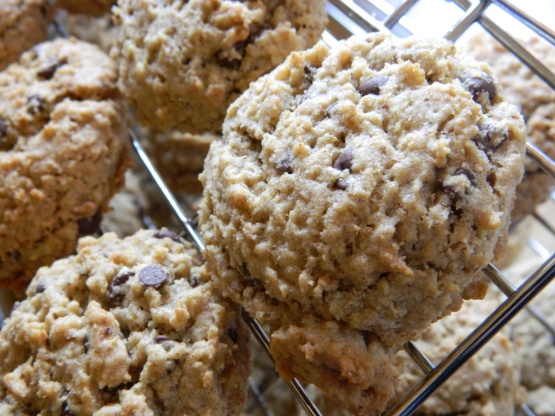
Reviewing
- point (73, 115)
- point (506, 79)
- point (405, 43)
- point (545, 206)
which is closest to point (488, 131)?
point (405, 43)

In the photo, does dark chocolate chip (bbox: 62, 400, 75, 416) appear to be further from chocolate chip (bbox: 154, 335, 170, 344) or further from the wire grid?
the wire grid

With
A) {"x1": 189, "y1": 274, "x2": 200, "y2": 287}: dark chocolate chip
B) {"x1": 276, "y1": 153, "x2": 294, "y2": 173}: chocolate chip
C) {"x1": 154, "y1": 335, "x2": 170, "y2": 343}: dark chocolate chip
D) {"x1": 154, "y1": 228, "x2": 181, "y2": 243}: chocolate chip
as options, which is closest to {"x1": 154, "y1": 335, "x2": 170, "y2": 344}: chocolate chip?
{"x1": 154, "y1": 335, "x2": 170, "y2": 343}: dark chocolate chip

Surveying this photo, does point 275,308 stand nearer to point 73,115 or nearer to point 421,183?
point 421,183

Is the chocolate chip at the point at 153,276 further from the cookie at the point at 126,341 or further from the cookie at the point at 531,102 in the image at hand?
the cookie at the point at 531,102

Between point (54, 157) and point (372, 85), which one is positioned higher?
point (372, 85)

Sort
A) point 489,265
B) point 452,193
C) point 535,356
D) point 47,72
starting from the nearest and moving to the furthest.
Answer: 1. point 452,193
2. point 489,265
3. point 47,72
4. point 535,356

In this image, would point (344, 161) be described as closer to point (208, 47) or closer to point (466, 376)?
point (208, 47)

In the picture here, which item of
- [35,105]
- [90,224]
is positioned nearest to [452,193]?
[90,224]
